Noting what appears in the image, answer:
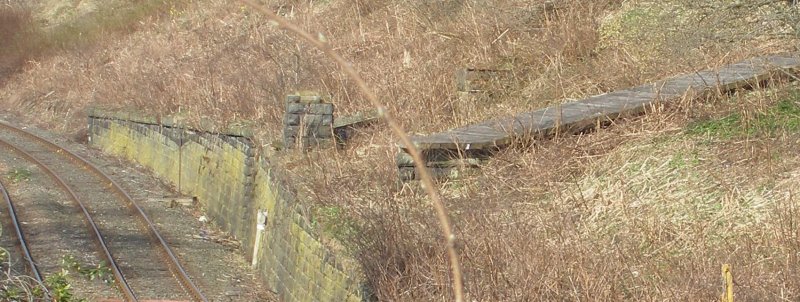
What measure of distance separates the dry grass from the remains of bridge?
0.59 feet

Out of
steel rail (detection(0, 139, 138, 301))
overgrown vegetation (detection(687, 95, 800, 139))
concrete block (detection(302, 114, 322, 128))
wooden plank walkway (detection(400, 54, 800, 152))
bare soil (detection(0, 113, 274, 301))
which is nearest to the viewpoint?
overgrown vegetation (detection(687, 95, 800, 139))

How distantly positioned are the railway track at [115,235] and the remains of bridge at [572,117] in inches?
146

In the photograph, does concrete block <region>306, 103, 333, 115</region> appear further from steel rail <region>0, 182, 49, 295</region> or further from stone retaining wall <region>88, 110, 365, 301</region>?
steel rail <region>0, 182, 49, 295</region>

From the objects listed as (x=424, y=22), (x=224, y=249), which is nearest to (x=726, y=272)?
(x=224, y=249)

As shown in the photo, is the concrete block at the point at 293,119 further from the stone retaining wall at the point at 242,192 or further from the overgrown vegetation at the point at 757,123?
the overgrown vegetation at the point at 757,123

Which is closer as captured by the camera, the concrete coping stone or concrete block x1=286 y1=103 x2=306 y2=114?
concrete block x1=286 y1=103 x2=306 y2=114

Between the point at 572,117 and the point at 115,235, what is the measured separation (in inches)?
325

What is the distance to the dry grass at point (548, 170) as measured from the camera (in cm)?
743

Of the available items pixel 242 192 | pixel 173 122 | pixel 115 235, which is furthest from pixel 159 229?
pixel 173 122

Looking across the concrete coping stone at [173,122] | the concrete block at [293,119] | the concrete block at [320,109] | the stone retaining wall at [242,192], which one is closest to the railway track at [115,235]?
the stone retaining wall at [242,192]

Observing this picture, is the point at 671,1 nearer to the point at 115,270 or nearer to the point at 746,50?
the point at 746,50

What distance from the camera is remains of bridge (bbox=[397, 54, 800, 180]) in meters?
11.1

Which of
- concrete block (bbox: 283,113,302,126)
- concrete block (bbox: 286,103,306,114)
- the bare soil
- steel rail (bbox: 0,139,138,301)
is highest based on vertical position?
concrete block (bbox: 286,103,306,114)

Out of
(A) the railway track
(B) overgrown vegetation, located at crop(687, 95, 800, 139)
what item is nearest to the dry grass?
(B) overgrown vegetation, located at crop(687, 95, 800, 139)
